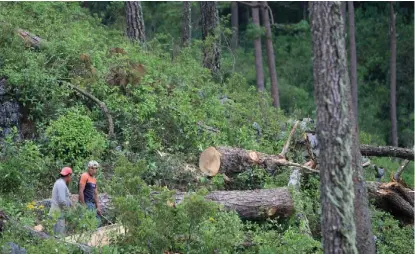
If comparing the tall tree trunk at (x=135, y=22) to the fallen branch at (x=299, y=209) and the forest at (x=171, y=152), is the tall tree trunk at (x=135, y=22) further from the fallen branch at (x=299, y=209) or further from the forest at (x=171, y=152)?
the fallen branch at (x=299, y=209)

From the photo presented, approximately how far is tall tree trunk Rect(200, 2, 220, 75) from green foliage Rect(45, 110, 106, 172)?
21.7 feet

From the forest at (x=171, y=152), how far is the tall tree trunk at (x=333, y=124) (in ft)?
0.05

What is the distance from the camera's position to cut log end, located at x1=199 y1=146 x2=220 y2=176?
1582 centimetres

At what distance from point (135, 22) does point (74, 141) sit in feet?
21.4

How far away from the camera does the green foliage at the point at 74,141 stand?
15.8 m

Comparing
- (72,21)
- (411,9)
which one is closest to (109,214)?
(72,21)

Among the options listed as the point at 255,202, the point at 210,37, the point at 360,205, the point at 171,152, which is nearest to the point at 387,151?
the point at 255,202

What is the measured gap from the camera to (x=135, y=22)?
21781mm

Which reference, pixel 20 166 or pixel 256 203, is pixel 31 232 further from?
pixel 256 203

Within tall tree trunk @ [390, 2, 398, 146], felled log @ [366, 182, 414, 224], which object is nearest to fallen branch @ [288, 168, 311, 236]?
felled log @ [366, 182, 414, 224]

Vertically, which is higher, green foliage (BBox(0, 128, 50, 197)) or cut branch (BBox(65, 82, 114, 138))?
cut branch (BBox(65, 82, 114, 138))

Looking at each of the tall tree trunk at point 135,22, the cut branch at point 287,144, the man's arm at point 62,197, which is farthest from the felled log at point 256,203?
the tall tree trunk at point 135,22

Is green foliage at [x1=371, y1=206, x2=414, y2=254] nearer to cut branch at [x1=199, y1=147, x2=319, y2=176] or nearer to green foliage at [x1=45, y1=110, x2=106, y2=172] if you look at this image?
cut branch at [x1=199, y1=147, x2=319, y2=176]

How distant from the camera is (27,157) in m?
15.0
